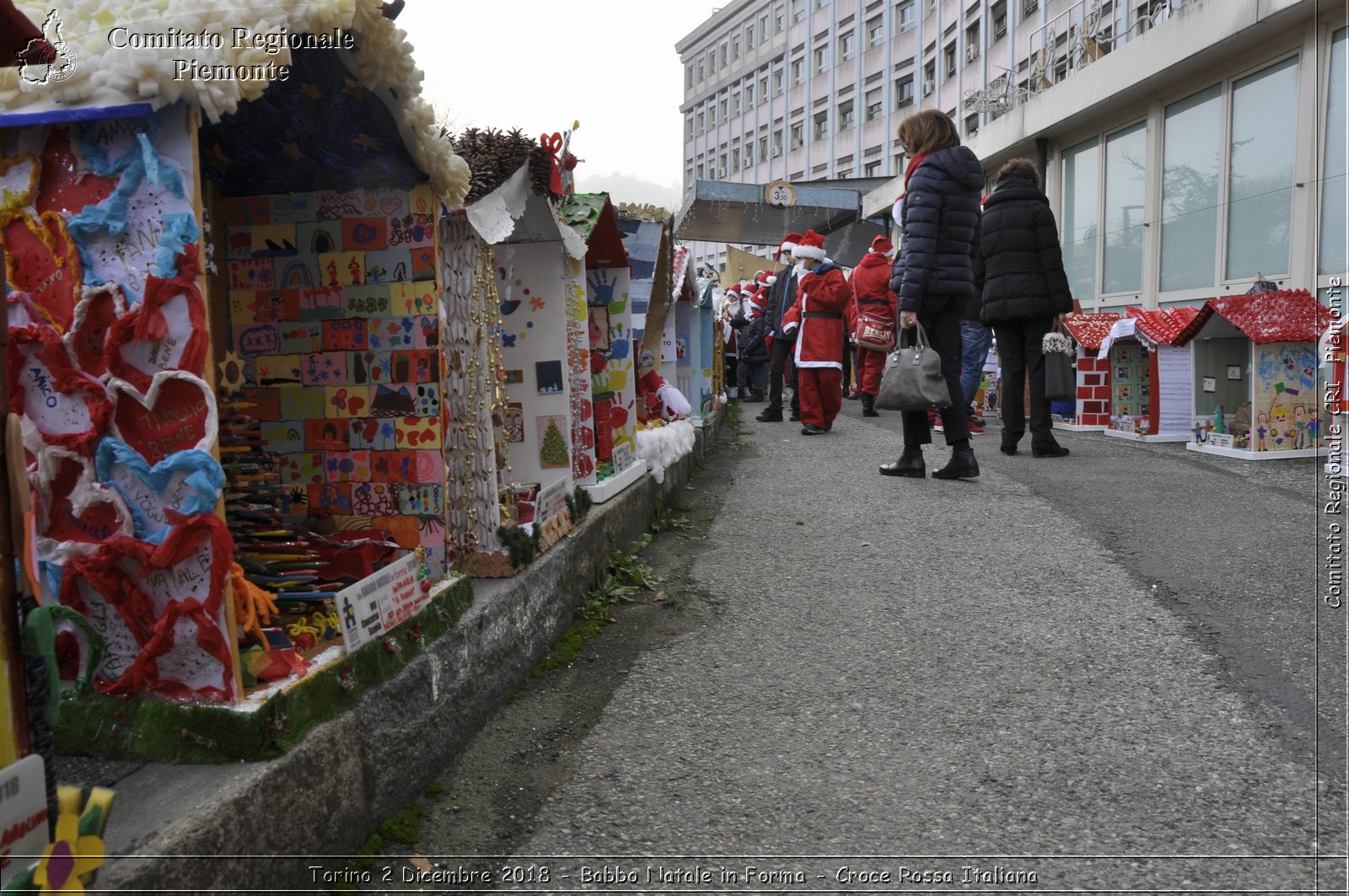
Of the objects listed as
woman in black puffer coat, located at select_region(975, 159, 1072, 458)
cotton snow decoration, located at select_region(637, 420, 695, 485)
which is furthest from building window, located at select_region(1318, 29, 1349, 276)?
cotton snow decoration, located at select_region(637, 420, 695, 485)

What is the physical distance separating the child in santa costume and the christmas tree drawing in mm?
10570

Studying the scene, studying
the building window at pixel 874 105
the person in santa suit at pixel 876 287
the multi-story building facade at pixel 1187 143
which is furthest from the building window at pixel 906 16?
the person in santa suit at pixel 876 287

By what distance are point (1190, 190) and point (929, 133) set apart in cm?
685

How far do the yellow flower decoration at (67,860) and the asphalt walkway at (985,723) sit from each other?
0.96m

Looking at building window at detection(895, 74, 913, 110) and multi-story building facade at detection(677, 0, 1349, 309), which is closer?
multi-story building facade at detection(677, 0, 1349, 309)

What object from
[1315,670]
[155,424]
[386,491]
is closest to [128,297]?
[155,424]

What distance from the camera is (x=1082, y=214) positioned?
15.0 m

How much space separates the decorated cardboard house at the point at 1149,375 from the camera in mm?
9016

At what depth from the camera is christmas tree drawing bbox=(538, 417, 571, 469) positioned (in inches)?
180

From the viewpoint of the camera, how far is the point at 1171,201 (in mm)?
12352

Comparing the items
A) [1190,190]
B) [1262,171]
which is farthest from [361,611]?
[1190,190]

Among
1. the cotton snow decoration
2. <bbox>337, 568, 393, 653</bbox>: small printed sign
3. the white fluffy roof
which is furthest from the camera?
the cotton snow decoration

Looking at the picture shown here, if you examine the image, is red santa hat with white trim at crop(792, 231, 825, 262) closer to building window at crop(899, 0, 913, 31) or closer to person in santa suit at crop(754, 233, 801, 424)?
person in santa suit at crop(754, 233, 801, 424)

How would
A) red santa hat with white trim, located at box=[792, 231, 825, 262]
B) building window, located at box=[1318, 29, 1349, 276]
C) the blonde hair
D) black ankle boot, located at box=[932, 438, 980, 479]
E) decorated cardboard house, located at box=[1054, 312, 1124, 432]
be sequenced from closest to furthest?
1. the blonde hair
2. black ankle boot, located at box=[932, 438, 980, 479]
3. building window, located at box=[1318, 29, 1349, 276]
4. red santa hat with white trim, located at box=[792, 231, 825, 262]
5. decorated cardboard house, located at box=[1054, 312, 1124, 432]
